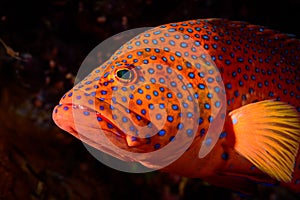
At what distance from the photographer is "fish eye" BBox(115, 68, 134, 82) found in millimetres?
2614

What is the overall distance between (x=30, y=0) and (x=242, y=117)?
3278 millimetres

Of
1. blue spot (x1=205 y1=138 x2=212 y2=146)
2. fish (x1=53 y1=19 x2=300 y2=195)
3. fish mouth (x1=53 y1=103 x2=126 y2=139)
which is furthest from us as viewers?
blue spot (x1=205 y1=138 x2=212 y2=146)

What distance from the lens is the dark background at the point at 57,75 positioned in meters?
3.88

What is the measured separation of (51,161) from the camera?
4.03 meters

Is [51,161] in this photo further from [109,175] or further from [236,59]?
[236,59]

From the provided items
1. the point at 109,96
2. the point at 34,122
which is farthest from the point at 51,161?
the point at 109,96

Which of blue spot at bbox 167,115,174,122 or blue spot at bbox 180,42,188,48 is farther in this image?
blue spot at bbox 180,42,188,48

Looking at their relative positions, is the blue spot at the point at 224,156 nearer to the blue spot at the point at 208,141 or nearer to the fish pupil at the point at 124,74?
the blue spot at the point at 208,141

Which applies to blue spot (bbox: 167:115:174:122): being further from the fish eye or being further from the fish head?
the fish eye

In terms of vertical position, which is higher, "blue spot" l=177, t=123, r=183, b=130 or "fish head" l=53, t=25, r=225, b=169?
"fish head" l=53, t=25, r=225, b=169

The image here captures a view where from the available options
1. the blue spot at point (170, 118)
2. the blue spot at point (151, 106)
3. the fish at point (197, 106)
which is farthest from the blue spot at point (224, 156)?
the blue spot at point (151, 106)

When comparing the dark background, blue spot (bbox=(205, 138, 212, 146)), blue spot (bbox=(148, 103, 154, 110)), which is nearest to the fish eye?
blue spot (bbox=(148, 103, 154, 110))

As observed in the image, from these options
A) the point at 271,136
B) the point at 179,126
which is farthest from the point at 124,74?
the point at 271,136

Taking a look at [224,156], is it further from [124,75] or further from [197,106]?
[124,75]
